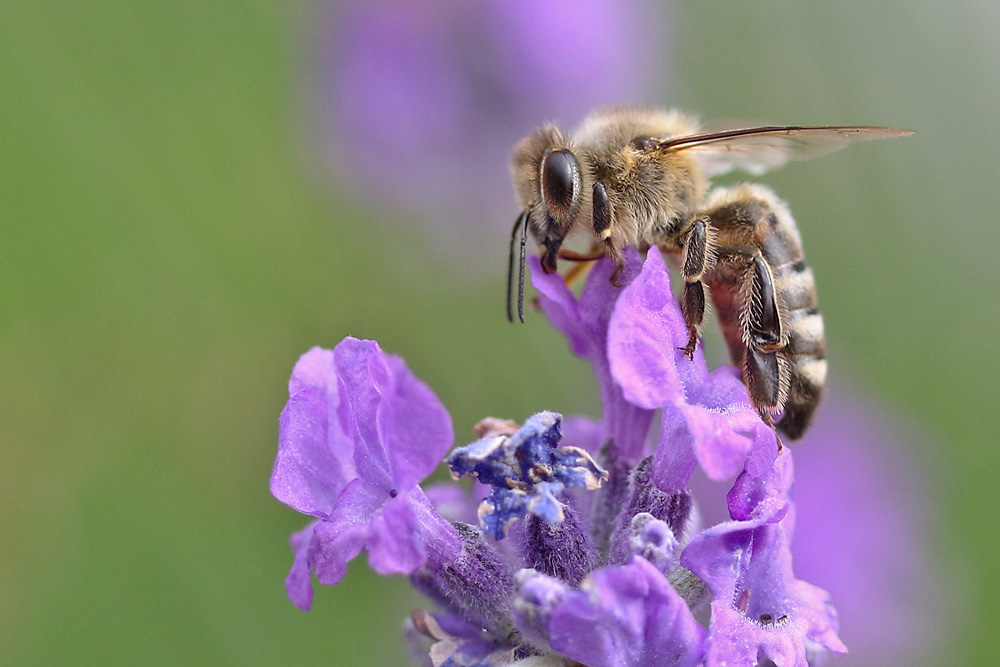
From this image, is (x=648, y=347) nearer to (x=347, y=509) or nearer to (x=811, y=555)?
(x=347, y=509)

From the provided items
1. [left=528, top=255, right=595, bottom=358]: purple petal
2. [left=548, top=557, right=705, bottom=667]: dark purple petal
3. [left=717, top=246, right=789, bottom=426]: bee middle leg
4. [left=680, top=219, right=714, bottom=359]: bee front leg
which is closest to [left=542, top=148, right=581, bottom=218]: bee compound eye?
[left=528, top=255, right=595, bottom=358]: purple petal

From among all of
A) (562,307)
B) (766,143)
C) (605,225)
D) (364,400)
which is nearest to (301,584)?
(364,400)

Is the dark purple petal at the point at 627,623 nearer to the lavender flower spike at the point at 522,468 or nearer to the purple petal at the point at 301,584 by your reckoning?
the lavender flower spike at the point at 522,468

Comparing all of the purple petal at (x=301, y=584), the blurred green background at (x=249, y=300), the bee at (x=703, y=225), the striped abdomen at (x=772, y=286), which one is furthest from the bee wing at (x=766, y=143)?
the blurred green background at (x=249, y=300)

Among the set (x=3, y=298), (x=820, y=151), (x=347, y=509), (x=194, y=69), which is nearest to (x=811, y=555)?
(x=820, y=151)

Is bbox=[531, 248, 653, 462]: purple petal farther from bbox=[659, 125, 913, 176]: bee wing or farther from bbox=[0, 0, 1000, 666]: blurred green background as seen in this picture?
bbox=[0, 0, 1000, 666]: blurred green background

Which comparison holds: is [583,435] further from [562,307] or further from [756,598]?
[756,598]
